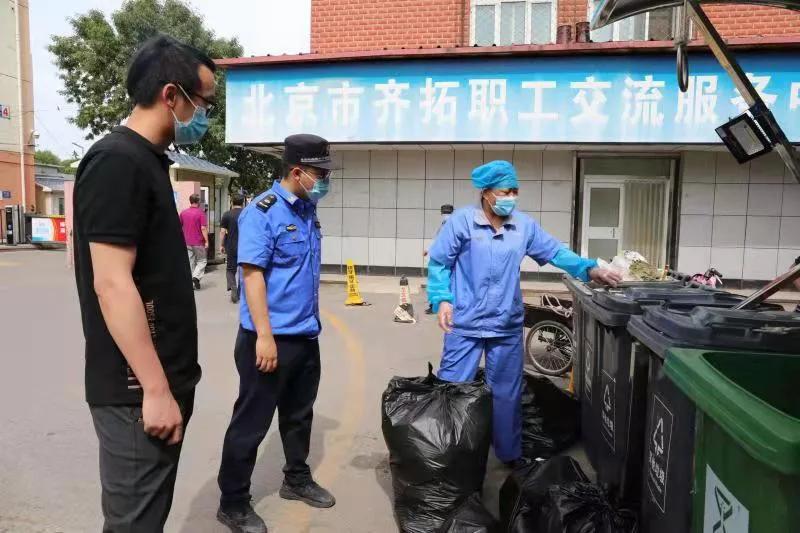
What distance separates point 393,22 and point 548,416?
9343mm

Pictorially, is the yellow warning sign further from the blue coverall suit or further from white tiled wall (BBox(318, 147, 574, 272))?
the blue coverall suit

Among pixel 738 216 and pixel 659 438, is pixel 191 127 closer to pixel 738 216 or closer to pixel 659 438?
pixel 659 438

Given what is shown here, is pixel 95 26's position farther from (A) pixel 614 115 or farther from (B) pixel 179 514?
(B) pixel 179 514

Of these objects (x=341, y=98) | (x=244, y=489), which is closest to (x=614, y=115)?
(x=341, y=98)

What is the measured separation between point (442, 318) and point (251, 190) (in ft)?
81.1

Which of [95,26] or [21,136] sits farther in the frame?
[21,136]

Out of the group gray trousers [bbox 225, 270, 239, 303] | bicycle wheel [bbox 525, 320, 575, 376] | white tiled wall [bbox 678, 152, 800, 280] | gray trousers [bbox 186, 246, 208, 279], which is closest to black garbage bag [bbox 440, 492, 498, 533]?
bicycle wheel [bbox 525, 320, 575, 376]

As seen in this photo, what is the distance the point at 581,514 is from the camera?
2309mm

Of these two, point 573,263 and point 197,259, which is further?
point 197,259

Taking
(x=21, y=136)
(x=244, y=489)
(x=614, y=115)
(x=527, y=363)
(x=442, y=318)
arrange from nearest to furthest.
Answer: (x=244, y=489) → (x=442, y=318) → (x=527, y=363) → (x=614, y=115) → (x=21, y=136)

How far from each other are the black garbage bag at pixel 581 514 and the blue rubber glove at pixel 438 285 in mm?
1354

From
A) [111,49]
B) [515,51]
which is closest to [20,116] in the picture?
[111,49]

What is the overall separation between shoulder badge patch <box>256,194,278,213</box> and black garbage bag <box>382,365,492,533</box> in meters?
1.15

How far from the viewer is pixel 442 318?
11.5ft
